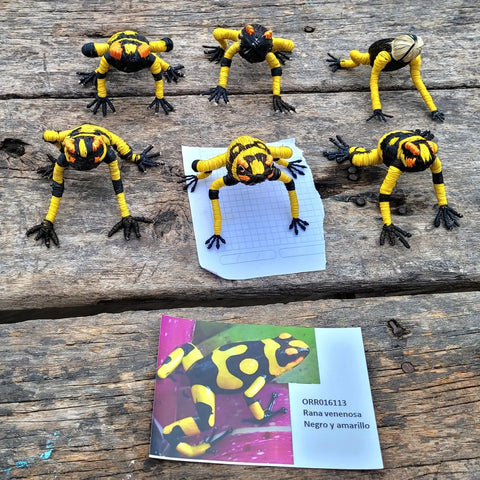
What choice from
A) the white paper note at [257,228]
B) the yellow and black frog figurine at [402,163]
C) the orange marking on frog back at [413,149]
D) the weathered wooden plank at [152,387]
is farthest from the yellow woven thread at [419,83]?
the weathered wooden plank at [152,387]

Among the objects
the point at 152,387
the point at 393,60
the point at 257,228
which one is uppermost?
the point at 393,60

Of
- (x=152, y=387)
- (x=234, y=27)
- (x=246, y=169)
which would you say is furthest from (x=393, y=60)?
(x=152, y=387)

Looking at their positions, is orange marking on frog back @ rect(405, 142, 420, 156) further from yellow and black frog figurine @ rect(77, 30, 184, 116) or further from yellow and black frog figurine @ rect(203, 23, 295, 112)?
yellow and black frog figurine @ rect(77, 30, 184, 116)

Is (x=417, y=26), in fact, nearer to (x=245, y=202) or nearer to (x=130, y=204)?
(x=245, y=202)

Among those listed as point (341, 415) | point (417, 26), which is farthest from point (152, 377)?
point (417, 26)

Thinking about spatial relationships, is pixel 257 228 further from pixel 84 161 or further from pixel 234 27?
pixel 234 27
